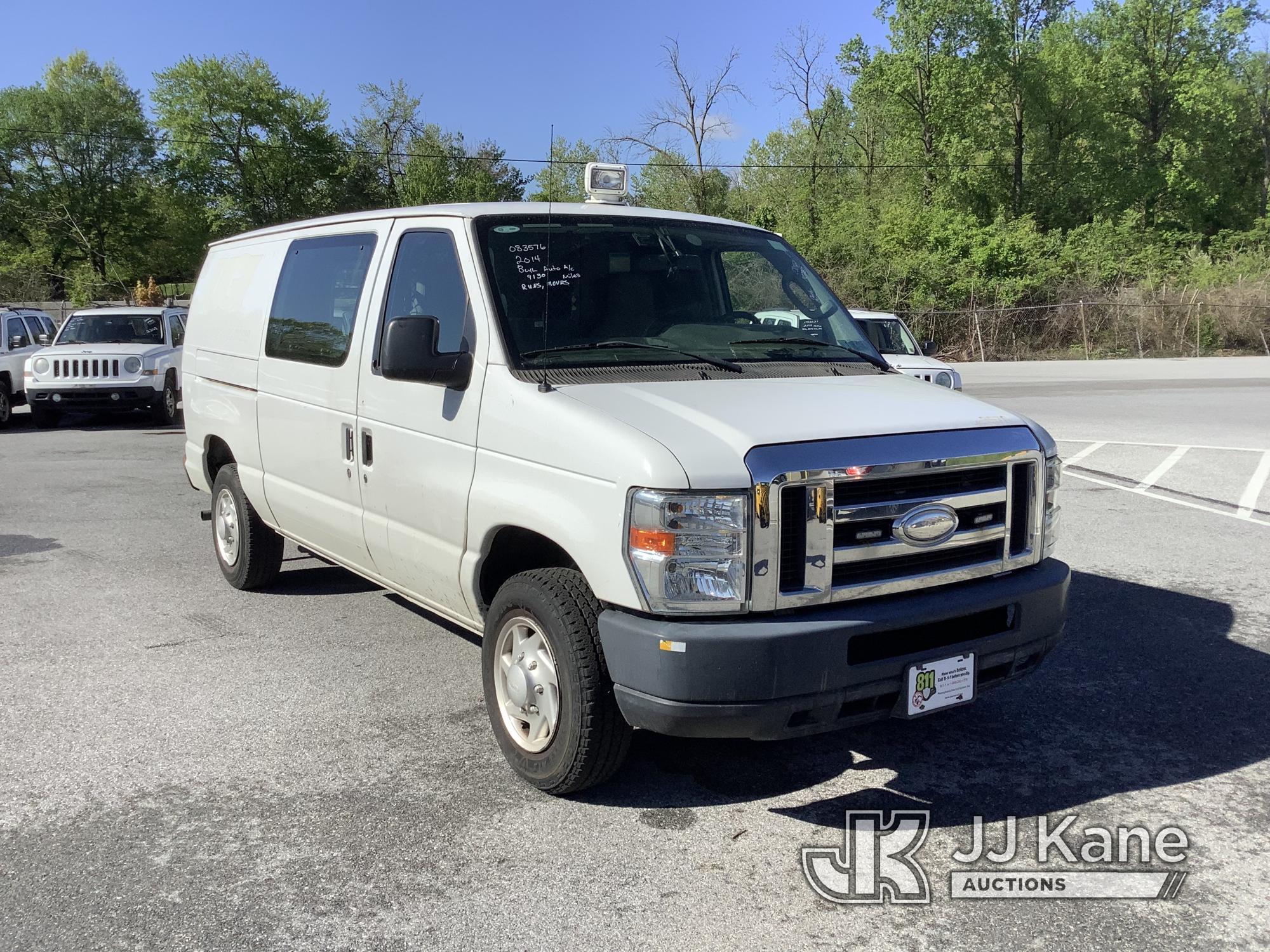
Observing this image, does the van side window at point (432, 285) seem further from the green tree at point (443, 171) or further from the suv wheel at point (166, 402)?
the green tree at point (443, 171)

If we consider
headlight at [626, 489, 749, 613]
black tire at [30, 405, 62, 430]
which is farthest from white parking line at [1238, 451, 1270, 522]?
black tire at [30, 405, 62, 430]

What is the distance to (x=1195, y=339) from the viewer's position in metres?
37.0

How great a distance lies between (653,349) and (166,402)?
14689mm

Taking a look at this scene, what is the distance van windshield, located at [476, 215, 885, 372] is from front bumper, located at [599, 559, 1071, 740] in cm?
120

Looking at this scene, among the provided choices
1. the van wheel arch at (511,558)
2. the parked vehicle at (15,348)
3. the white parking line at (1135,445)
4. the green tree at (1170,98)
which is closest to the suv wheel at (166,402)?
the parked vehicle at (15,348)

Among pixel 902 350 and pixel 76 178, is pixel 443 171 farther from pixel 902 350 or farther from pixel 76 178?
pixel 902 350

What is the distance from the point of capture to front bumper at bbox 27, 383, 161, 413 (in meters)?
16.4

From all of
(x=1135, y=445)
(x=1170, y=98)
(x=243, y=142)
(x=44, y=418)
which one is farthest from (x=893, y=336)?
(x=243, y=142)

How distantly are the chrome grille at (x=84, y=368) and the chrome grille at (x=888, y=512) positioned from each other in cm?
1554

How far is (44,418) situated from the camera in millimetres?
16922

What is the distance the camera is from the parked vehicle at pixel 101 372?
53.8 feet

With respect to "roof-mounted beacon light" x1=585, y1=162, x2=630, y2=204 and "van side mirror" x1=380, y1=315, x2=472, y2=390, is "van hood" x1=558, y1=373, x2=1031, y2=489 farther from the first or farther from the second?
"roof-mounted beacon light" x1=585, y1=162, x2=630, y2=204

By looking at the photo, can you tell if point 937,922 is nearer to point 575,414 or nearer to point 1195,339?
point 575,414

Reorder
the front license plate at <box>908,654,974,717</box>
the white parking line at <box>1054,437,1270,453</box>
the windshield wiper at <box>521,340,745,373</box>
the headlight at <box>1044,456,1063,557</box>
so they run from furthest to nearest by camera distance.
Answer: the white parking line at <box>1054,437,1270,453</box> → the windshield wiper at <box>521,340,745,373</box> → the headlight at <box>1044,456,1063,557</box> → the front license plate at <box>908,654,974,717</box>
